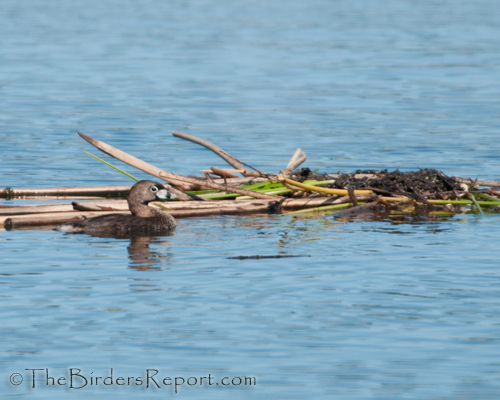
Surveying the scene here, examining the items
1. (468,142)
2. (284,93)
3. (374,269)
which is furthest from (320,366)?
(284,93)

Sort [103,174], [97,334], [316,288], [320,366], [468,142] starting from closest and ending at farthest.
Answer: [320,366], [97,334], [316,288], [103,174], [468,142]

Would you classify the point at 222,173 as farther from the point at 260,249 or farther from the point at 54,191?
the point at 260,249

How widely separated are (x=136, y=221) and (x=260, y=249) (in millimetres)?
2049

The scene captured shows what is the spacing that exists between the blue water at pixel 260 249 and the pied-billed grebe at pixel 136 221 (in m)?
0.22

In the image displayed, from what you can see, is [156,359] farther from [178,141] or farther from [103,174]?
[178,141]

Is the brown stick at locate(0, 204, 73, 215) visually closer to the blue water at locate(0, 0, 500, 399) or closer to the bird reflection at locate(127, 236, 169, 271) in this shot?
the blue water at locate(0, 0, 500, 399)

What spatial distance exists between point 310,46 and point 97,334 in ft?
119

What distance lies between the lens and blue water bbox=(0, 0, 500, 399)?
805cm

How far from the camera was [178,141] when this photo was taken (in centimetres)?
2277

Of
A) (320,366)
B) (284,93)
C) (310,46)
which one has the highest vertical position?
(310,46)

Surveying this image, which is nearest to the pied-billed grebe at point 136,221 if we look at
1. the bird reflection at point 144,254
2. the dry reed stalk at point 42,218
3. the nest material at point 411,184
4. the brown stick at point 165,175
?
the bird reflection at point 144,254

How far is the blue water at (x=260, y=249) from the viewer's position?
8055 mm

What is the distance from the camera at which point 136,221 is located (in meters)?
13.1

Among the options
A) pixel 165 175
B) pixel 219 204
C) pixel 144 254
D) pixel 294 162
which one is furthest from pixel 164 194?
pixel 294 162
